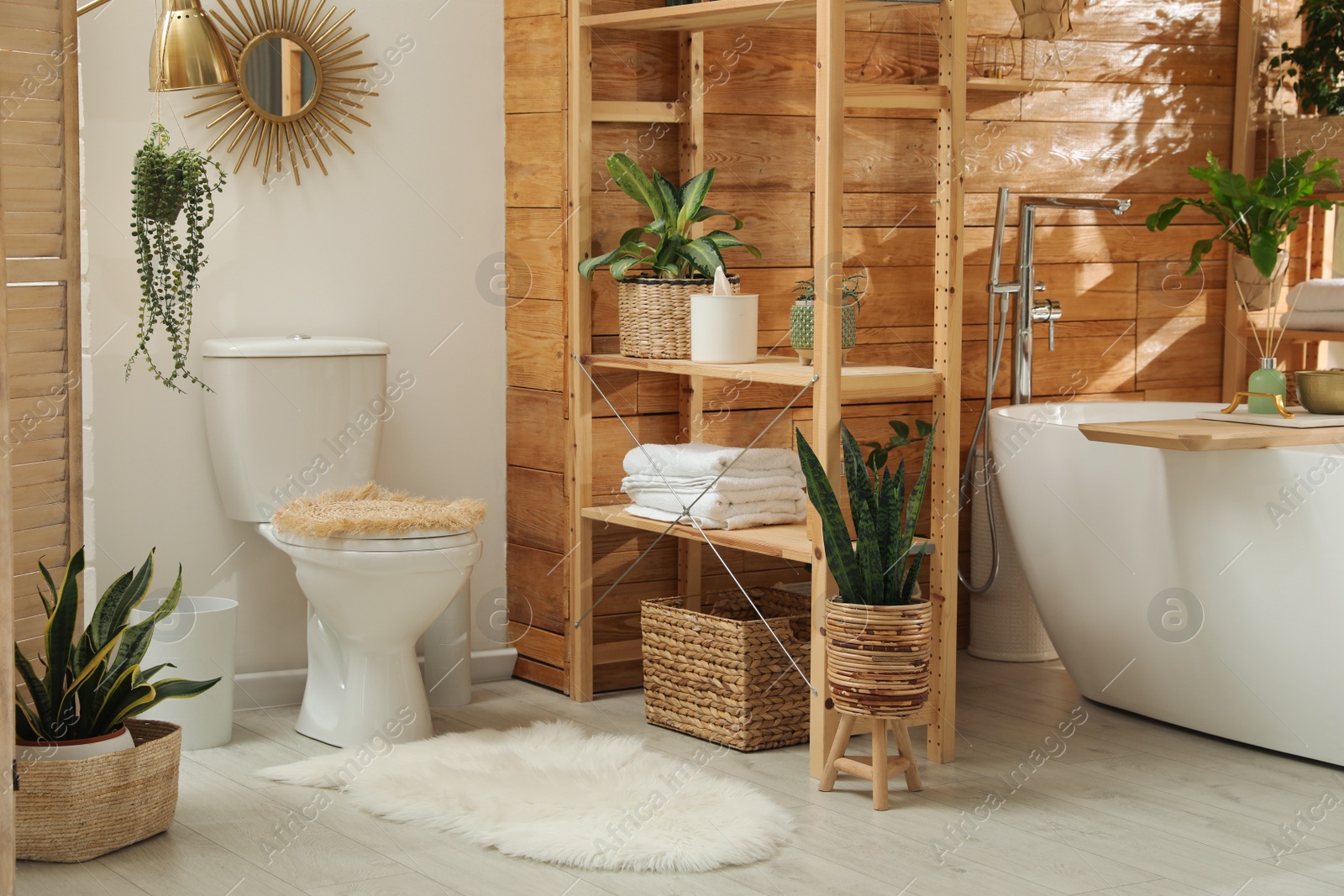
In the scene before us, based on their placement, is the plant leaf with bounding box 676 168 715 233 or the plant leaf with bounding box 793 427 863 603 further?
the plant leaf with bounding box 676 168 715 233

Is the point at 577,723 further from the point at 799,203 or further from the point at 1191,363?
the point at 1191,363

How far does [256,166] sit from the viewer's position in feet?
10.7

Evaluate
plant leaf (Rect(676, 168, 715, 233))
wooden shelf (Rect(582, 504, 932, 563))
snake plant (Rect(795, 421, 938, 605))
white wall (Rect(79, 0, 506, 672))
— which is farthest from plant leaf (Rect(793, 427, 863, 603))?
white wall (Rect(79, 0, 506, 672))

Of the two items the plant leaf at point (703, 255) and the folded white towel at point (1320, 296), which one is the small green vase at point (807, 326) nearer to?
the plant leaf at point (703, 255)

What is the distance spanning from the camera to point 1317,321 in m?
3.78

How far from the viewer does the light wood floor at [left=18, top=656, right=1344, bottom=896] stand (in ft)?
7.45

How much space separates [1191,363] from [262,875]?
2945mm

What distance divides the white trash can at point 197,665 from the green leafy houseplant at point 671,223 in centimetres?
113

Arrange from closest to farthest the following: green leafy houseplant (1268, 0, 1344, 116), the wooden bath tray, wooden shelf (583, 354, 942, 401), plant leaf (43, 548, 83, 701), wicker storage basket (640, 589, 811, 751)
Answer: plant leaf (43, 548, 83, 701) < the wooden bath tray < wooden shelf (583, 354, 942, 401) < wicker storage basket (640, 589, 811, 751) < green leafy houseplant (1268, 0, 1344, 116)

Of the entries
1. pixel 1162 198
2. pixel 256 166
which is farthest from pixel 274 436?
pixel 1162 198

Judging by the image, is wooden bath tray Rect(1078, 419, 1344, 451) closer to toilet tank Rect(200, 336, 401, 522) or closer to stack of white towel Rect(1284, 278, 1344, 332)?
stack of white towel Rect(1284, 278, 1344, 332)

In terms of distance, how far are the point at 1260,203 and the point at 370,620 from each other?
248 cm

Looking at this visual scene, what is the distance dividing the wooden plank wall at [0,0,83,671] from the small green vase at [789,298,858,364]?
1.37 m

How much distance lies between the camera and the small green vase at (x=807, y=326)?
285cm
